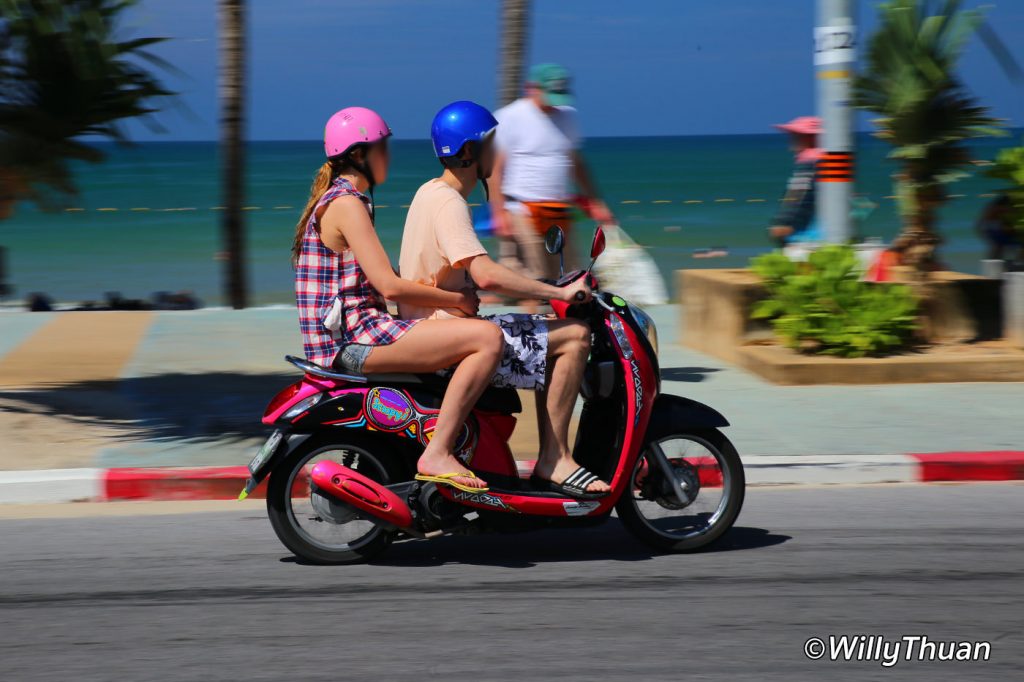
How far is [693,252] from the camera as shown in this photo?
3309cm

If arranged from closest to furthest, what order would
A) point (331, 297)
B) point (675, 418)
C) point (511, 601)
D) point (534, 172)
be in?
point (511, 601)
point (331, 297)
point (675, 418)
point (534, 172)

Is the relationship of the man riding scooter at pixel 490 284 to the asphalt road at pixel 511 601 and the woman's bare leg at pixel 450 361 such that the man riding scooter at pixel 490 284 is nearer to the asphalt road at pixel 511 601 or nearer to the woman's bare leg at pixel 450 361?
the woman's bare leg at pixel 450 361

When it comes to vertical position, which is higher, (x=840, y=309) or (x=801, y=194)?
(x=801, y=194)

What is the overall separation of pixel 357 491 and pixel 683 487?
54.0 inches

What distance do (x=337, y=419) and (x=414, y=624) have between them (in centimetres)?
92

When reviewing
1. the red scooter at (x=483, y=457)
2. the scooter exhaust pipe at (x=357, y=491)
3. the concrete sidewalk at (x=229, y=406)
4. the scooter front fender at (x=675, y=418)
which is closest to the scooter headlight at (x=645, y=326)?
the red scooter at (x=483, y=457)

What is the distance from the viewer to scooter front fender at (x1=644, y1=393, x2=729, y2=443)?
18.0 ft

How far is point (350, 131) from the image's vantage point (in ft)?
17.4

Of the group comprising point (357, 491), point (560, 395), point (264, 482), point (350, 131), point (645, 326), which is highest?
point (350, 131)

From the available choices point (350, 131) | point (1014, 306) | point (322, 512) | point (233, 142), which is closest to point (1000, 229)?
point (1014, 306)

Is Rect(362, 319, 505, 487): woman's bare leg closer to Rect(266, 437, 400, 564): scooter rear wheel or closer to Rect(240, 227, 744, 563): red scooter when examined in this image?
Rect(240, 227, 744, 563): red scooter

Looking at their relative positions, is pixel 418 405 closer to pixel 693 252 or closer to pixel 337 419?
pixel 337 419

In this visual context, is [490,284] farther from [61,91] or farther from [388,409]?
[61,91]

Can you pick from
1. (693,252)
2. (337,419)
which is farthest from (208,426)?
(693,252)
